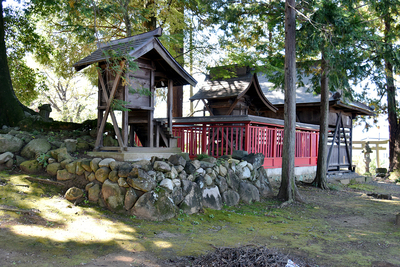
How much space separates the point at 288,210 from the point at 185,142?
6910 millimetres

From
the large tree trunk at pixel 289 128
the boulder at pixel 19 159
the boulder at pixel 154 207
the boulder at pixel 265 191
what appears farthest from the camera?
the boulder at pixel 265 191

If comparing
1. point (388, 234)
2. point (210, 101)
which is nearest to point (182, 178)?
point (388, 234)

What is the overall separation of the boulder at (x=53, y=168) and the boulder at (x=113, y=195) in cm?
146

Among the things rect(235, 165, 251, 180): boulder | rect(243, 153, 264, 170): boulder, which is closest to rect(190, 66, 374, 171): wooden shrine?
rect(243, 153, 264, 170): boulder

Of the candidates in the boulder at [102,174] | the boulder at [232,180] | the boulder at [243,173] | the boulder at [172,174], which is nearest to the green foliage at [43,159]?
the boulder at [102,174]

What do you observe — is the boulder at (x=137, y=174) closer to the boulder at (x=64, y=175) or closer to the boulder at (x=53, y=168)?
the boulder at (x=64, y=175)

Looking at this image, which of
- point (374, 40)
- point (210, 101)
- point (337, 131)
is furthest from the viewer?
point (337, 131)

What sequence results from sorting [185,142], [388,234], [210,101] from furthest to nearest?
1. [210,101]
2. [185,142]
3. [388,234]

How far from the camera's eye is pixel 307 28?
1048 cm

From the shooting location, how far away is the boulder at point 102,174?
694 cm

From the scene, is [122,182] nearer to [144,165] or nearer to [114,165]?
[114,165]

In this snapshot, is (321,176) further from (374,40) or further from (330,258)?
(330,258)

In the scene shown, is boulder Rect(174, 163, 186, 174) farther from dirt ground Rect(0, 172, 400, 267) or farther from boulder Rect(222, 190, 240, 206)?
boulder Rect(222, 190, 240, 206)

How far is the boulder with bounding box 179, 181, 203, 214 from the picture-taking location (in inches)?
283
